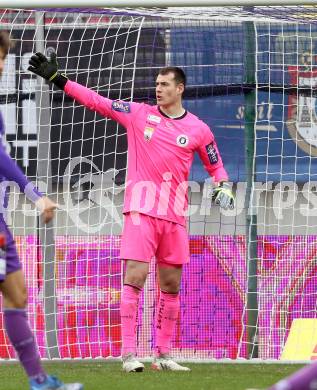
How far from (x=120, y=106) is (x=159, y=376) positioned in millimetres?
1933

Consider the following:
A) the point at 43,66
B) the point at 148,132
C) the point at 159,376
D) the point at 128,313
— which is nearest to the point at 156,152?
the point at 148,132

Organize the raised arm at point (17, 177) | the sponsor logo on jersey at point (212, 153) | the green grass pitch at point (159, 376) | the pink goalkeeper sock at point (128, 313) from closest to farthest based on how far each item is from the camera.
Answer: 1. the raised arm at point (17, 177)
2. the green grass pitch at point (159, 376)
3. the pink goalkeeper sock at point (128, 313)
4. the sponsor logo on jersey at point (212, 153)

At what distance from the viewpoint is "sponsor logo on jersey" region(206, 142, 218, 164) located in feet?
27.9

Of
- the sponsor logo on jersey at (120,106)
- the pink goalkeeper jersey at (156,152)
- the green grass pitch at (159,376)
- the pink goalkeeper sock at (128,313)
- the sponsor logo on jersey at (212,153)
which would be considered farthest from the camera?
the sponsor logo on jersey at (212,153)

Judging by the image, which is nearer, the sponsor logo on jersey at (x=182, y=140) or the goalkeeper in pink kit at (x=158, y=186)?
the goalkeeper in pink kit at (x=158, y=186)

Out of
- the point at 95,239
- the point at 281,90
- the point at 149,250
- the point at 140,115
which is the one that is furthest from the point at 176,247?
the point at 281,90

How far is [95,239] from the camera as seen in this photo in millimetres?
9938

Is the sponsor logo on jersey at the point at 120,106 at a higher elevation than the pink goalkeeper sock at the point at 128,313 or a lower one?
higher

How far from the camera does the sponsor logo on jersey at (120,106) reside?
331 inches

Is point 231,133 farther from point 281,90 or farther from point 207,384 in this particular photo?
point 207,384

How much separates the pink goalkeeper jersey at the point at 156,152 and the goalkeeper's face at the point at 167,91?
0.10m

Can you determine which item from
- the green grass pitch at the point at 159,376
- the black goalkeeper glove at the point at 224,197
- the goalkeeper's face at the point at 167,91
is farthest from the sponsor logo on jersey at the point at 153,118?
the green grass pitch at the point at 159,376

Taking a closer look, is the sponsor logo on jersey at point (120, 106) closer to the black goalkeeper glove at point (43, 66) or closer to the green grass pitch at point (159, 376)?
the black goalkeeper glove at point (43, 66)

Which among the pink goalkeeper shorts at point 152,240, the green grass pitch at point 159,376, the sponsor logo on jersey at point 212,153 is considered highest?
the sponsor logo on jersey at point 212,153
